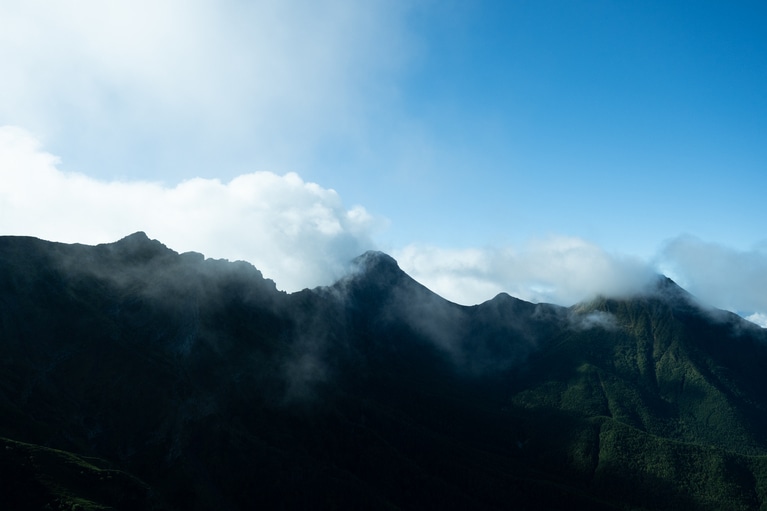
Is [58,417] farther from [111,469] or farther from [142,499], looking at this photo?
Answer: [142,499]

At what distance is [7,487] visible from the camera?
134m

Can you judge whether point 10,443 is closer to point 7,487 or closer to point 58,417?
point 7,487

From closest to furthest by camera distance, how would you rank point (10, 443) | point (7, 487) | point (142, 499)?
point (7, 487) < point (10, 443) < point (142, 499)

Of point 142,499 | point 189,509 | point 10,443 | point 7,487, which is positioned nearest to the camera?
point 7,487

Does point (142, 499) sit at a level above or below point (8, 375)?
below

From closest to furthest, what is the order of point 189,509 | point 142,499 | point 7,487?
point 7,487
point 142,499
point 189,509

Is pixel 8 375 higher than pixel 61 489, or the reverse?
pixel 8 375

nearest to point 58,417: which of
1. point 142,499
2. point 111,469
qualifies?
point 111,469

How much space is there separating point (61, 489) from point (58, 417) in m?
67.1

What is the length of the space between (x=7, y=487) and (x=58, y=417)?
67.4m

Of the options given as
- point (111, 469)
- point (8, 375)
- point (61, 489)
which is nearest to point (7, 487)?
point (61, 489)

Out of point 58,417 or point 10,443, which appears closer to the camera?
point 10,443

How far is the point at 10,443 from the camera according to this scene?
144m

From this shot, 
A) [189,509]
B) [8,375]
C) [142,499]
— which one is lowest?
[189,509]
